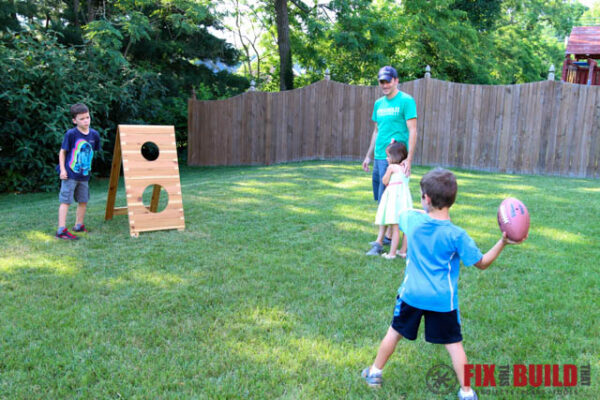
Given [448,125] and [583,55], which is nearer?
[448,125]

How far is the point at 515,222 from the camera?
7.36ft

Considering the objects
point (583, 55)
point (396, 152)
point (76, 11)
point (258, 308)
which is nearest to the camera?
point (258, 308)

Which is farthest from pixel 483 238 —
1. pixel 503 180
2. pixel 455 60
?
pixel 455 60

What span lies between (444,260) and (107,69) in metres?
12.3

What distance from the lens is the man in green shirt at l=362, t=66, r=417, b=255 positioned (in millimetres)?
4688

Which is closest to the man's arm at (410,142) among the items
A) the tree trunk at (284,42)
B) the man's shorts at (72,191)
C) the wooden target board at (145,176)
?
the wooden target board at (145,176)

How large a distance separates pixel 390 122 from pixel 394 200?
0.85 m

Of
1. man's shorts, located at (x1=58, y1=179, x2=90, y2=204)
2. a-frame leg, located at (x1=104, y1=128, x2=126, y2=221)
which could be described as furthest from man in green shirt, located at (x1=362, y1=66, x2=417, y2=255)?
man's shorts, located at (x1=58, y1=179, x2=90, y2=204)

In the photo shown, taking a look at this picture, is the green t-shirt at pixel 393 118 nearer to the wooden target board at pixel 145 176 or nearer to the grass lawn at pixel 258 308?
the grass lawn at pixel 258 308

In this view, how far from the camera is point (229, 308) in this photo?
3.54 metres

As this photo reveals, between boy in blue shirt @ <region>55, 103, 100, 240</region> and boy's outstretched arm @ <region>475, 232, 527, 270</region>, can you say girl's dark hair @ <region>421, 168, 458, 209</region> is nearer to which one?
boy's outstretched arm @ <region>475, 232, 527, 270</region>

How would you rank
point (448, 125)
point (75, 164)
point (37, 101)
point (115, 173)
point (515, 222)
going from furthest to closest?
point (448, 125) → point (37, 101) → point (115, 173) → point (75, 164) → point (515, 222)

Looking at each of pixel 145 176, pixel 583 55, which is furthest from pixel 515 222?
pixel 583 55

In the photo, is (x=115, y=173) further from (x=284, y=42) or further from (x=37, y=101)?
(x=284, y=42)
